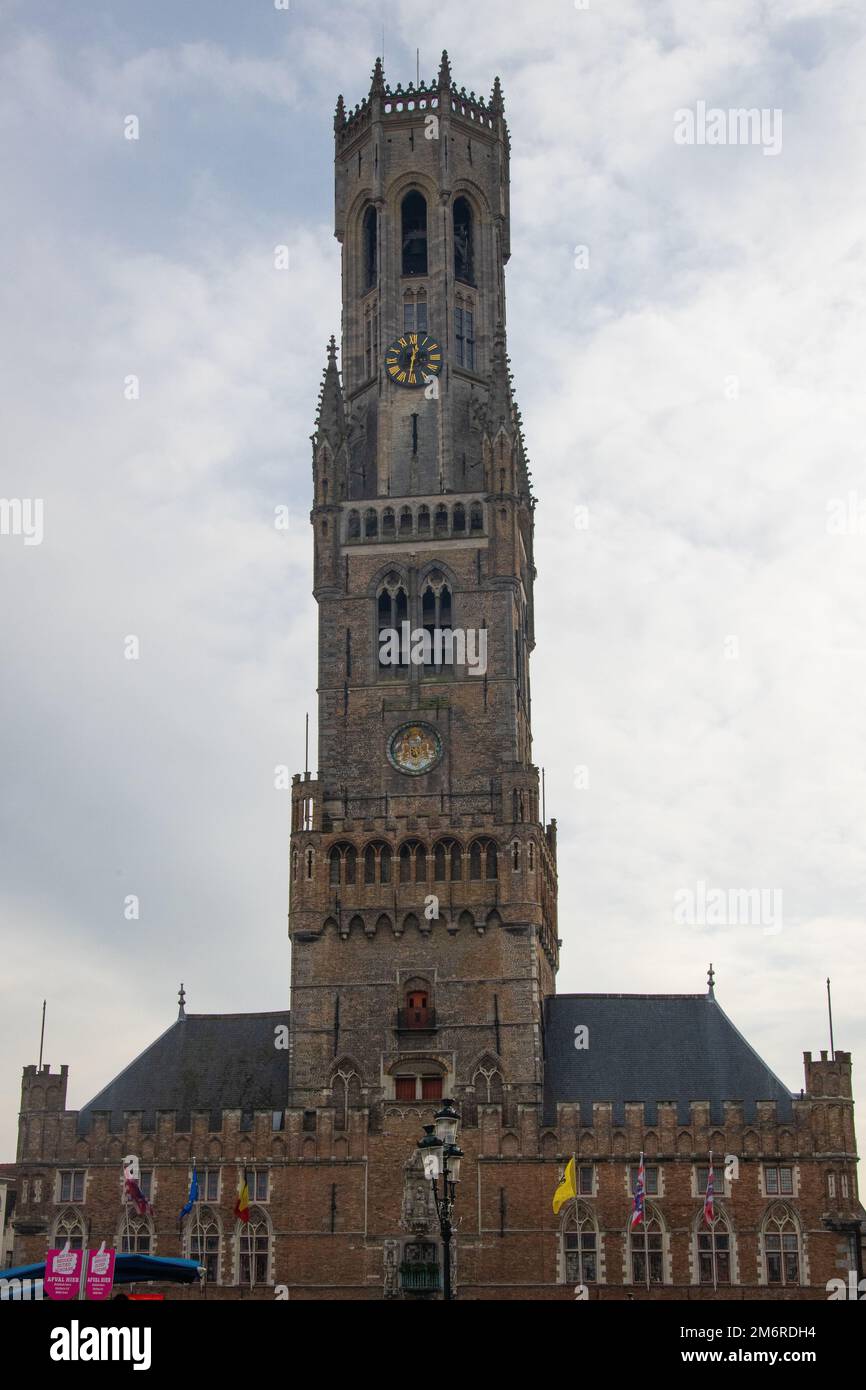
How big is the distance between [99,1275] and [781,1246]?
35297 millimetres

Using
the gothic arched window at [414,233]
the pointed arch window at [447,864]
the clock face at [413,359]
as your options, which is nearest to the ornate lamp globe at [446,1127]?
the pointed arch window at [447,864]

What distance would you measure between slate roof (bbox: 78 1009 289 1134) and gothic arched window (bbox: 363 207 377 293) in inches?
1443

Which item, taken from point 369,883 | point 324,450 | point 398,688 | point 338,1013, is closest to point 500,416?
point 324,450

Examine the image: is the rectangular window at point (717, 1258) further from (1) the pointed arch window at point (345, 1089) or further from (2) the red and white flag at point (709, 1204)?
(1) the pointed arch window at point (345, 1089)

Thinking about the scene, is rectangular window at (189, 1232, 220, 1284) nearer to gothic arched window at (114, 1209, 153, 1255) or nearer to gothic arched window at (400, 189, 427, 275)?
gothic arched window at (114, 1209, 153, 1255)

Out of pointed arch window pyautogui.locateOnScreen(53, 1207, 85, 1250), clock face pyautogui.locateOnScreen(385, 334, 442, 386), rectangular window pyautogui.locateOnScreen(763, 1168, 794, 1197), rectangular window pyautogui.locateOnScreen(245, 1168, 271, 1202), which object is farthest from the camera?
clock face pyautogui.locateOnScreen(385, 334, 442, 386)

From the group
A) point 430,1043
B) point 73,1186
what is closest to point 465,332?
point 430,1043

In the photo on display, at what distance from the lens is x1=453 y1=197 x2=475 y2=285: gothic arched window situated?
8456cm

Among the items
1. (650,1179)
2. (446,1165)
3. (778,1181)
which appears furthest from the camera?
(650,1179)

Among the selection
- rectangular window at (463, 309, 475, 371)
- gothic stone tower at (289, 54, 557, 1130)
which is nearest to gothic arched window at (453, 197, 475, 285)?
gothic stone tower at (289, 54, 557, 1130)

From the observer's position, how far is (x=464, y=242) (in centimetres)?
8562

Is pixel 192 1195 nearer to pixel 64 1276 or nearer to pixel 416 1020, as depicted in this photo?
pixel 416 1020

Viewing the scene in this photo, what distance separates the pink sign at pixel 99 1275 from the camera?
36094 millimetres
